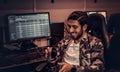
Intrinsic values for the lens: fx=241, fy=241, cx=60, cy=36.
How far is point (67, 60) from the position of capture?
249 centimetres

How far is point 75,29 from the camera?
2475mm

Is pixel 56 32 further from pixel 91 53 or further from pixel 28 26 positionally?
pixel 91 53

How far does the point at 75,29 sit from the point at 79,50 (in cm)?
22

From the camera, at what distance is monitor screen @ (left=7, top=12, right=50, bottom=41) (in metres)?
2.65

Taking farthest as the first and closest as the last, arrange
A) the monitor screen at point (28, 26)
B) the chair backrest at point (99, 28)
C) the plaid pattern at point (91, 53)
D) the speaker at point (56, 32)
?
the speaker at point (56, 32) → the chair backrest at point (99, 28) → the monitor screen at point (28, 26) → the plaid pattern at point (91, 53)

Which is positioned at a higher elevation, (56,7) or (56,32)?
(56,7)

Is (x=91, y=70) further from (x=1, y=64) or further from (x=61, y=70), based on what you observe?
(x=1, y=64)

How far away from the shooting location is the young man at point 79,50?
2389 mm

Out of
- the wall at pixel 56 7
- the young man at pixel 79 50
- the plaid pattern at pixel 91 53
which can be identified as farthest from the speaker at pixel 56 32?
the plaid pattern at pixel 91 53

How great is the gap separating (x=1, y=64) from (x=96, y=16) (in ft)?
4.05

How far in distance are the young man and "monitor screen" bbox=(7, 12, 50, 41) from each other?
0.42 metres

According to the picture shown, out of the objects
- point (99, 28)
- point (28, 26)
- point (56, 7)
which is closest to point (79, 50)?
point (99, 28)

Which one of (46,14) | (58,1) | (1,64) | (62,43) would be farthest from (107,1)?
(1,64)

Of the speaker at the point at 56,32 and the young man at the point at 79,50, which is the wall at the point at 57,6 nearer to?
the speaker at the point at 56,32
